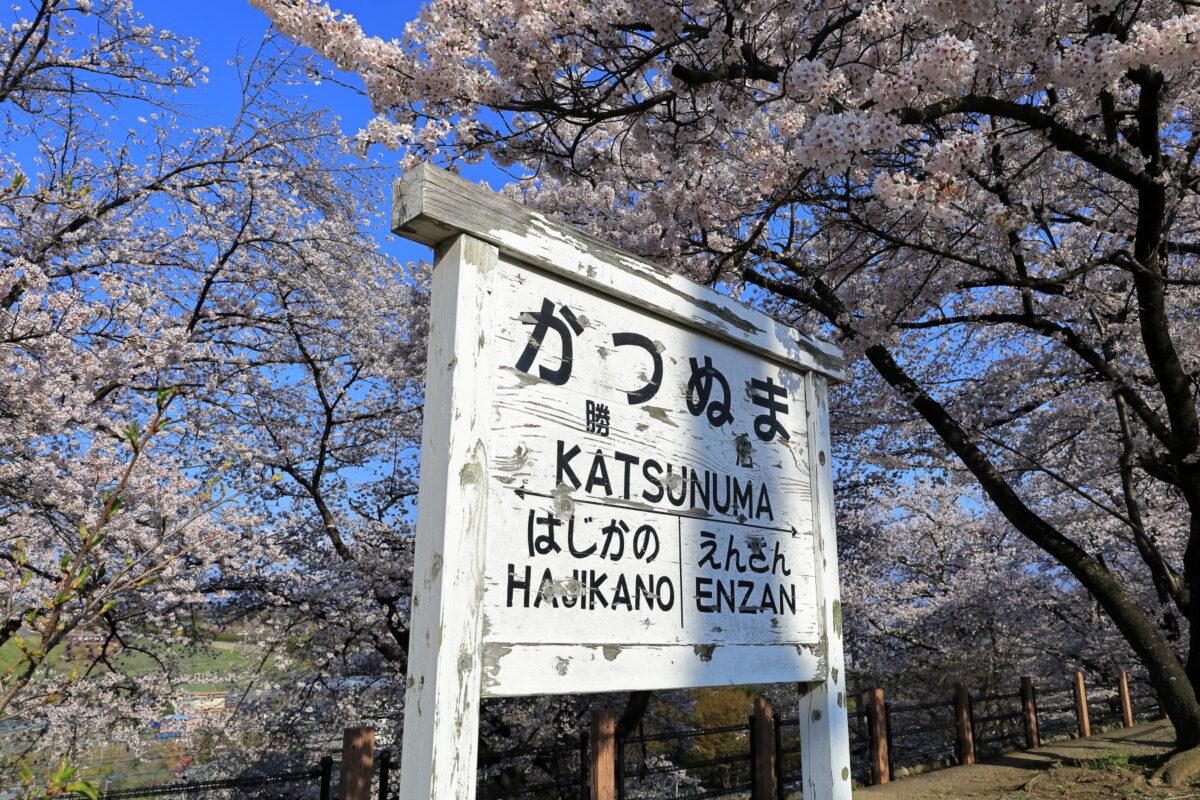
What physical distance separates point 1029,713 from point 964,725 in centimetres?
215

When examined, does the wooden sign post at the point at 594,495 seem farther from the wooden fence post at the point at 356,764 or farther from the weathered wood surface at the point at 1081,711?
the weathered wood surface at the point at 1081,711

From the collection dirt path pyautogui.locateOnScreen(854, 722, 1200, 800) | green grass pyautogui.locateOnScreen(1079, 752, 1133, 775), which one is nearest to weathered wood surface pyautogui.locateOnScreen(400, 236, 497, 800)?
dirt path pyautogui.locateOnScreen(854, 722, 1200, 800)

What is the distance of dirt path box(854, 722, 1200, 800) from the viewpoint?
7.51 m

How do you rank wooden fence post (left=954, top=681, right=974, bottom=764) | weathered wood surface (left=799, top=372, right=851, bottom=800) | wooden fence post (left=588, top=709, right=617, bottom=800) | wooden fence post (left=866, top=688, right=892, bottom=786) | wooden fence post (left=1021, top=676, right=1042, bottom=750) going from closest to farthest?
weathered wood surface (left=799, top=372, right=851, bottom=800) → wooden fence post (left=588, top=709, right=617, bottom=800) → wooden fence post (left=866, top=688, right=892, bottom=786) → wooden fence post (left=954, top=681, right=974, bottom=764) → wooden fence post (left=1021, top=676, right=1042, bottom=750)

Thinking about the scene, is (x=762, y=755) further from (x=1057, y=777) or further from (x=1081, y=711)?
(x=1081, y=711)

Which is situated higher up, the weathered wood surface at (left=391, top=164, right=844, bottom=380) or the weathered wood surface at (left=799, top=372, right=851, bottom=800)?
the weathered wood surface at (left=391, top=164, right=844, bottom=380)

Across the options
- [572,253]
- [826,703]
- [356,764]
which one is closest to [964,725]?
[356,764]

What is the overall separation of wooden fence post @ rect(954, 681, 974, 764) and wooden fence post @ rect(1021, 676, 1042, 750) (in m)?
1.90

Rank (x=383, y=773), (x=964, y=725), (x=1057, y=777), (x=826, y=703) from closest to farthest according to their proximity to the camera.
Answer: (x=826, y=703) < (x=383, y=773) < (x=1057, y=777) < (x=964, y=725)

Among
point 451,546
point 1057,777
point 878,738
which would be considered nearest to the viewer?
point 451,546

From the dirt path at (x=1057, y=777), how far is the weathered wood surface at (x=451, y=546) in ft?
26.0

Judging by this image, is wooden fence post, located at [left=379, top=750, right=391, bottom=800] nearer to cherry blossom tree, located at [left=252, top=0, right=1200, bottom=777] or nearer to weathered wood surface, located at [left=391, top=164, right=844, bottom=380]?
cherry blossom tree, located at [left=252, top=0, right=1200, bottom=777]

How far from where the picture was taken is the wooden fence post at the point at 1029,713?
11844 millimetres

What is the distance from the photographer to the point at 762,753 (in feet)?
26.6
